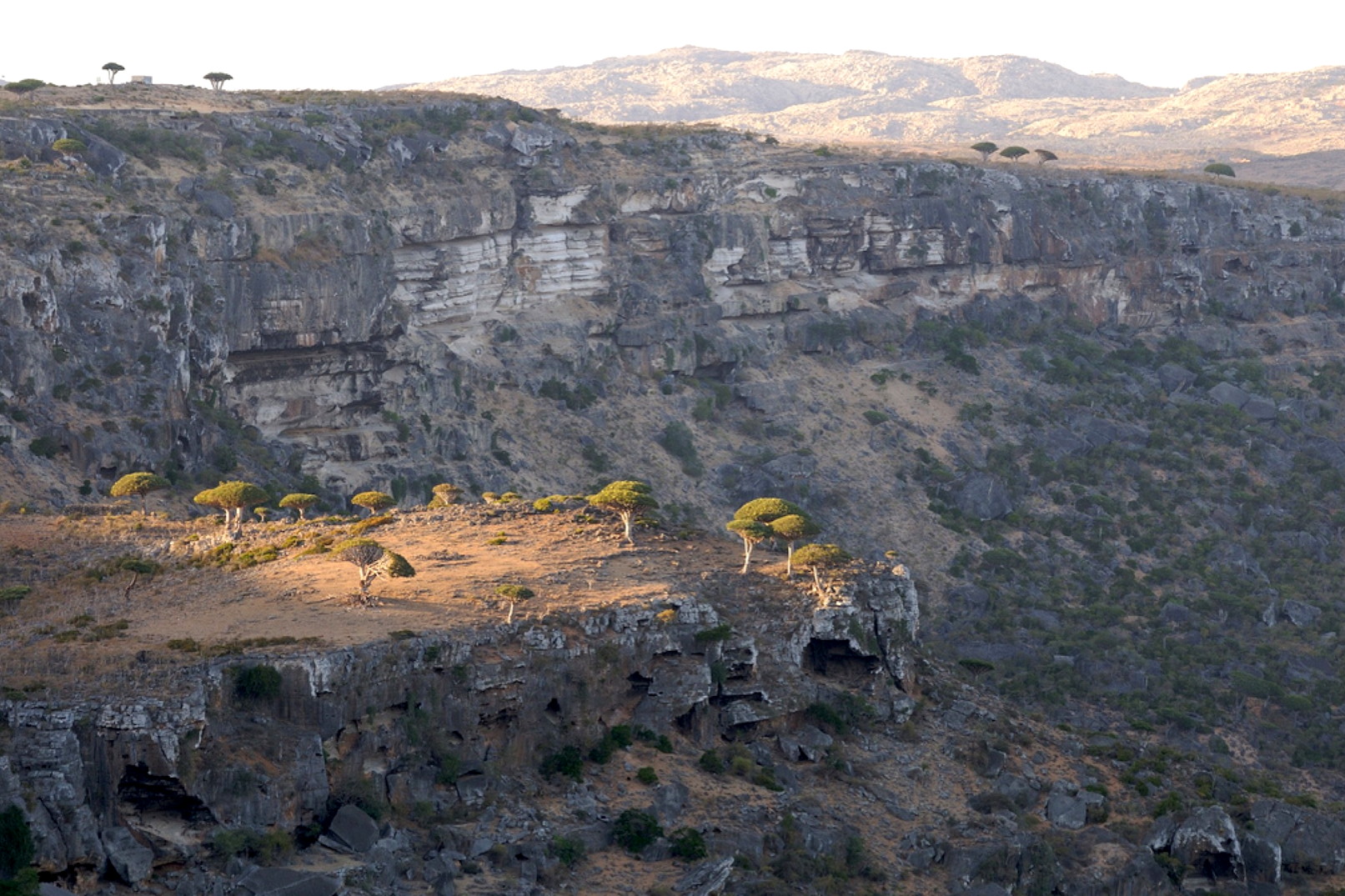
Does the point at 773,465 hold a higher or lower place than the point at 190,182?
lower

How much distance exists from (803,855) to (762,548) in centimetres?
1845

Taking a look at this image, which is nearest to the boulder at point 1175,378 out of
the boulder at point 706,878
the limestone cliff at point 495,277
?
the limestone cliff at point 495,277

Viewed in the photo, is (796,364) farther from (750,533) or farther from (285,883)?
(285,883)

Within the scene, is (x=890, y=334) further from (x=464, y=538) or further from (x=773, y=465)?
(x=464, y=538)

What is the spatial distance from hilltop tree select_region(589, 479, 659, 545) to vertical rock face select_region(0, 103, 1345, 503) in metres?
23.2

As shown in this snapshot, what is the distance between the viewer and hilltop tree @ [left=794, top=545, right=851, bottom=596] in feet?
197

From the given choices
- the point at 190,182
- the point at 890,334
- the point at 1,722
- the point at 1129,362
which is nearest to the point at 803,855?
the point at 1,722

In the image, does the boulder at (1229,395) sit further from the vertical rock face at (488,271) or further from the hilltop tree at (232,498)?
the hilltop tree at (232,498)

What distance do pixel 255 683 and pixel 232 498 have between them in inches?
851

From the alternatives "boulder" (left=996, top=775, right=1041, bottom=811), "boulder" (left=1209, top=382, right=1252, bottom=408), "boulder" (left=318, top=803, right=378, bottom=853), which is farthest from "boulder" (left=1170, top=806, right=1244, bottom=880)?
"boulder" (left=1209, top=382, right=1252, bottom=408)

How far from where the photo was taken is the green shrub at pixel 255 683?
4494 cm

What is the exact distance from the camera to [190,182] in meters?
86.2

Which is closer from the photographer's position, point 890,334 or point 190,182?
point 190,182

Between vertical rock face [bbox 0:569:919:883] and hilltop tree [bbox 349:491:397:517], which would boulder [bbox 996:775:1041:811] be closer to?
vertical rock face [bbox 0:569:919:883]
